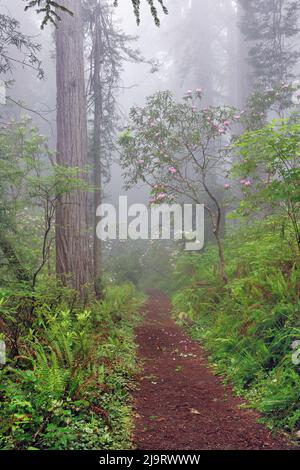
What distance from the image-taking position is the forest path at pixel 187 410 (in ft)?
10.5

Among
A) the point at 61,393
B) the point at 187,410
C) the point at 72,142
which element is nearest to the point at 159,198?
the point at 72,142

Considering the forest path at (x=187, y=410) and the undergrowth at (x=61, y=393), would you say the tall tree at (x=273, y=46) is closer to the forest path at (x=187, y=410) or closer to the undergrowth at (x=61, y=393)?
the forest path at (x=187, y=410)

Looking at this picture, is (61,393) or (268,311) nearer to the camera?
(61,393)

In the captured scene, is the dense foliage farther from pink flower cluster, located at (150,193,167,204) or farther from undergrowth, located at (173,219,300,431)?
pink flower cluster, located at (150,193,167,204)

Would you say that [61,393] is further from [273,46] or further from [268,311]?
[273,46]

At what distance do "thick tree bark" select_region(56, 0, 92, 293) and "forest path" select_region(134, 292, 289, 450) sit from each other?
6.49ft

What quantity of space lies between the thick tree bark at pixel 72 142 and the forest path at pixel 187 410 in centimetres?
198

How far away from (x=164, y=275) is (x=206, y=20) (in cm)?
2057

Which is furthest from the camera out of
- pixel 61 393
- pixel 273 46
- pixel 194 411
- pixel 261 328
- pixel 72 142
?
pixel 273 46

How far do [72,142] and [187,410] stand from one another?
5.12m

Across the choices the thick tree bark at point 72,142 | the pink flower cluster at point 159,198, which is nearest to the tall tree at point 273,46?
the pink flower cluster at point 159,198

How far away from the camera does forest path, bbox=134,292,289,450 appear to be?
3.20m

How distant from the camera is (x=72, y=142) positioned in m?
7.00

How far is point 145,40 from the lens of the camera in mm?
44188
